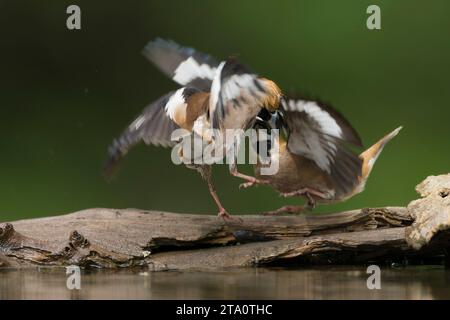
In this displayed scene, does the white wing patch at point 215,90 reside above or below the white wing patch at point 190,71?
below

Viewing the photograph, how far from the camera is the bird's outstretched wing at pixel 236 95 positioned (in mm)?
2695

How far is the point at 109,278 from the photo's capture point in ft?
8.50

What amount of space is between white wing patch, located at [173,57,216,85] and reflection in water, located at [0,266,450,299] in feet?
3.17

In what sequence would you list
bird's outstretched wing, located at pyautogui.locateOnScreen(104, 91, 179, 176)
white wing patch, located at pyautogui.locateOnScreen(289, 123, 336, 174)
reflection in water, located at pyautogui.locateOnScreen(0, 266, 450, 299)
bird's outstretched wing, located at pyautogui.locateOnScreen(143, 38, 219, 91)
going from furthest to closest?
bird's outstretched wing, located at pyautogui.locateOnScreen(143, 38, 219, 91) < bird's outstretched wing, located at pyautogui.locateOnScreen(104, 91, 179, 176) < white wing patch, located at pyautogui.locateOnScreen(289, 123, 336, 174) < reflection in water, located at pyautogui.locateOnScreen(0, 266, 450, 299)

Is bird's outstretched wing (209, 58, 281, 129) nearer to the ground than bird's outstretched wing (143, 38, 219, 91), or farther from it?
nearer to the ground

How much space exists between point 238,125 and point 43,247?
2.67 ft

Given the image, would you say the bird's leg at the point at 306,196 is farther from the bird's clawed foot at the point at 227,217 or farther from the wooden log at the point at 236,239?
the bird's clawed foot at the point at 227,217

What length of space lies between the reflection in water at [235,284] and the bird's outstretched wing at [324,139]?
364 mm

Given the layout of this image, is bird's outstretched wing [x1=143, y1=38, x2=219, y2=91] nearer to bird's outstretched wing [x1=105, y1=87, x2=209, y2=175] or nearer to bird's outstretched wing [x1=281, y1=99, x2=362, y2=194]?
bird's outstretched wing [x1=105, y1=87, x2=209, y2=175]

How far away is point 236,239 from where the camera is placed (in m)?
3.00

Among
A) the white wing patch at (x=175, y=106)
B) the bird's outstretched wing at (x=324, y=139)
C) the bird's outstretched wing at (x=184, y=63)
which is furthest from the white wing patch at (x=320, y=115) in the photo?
the bird's outstretched wing at (x=184, y=63)

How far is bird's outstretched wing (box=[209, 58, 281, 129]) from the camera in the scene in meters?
2.70

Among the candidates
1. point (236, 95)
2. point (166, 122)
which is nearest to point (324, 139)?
point (236, 95)

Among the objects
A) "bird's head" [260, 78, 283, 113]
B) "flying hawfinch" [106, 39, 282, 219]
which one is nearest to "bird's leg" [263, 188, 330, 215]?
"flying hawfinch" [106, 39, 282, 219]
